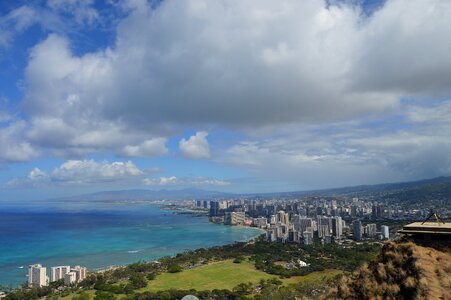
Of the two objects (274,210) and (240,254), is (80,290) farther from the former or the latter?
(274,210)

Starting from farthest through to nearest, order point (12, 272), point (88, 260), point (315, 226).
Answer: point (315, 226) → point (88, 260) → point (12, 272)

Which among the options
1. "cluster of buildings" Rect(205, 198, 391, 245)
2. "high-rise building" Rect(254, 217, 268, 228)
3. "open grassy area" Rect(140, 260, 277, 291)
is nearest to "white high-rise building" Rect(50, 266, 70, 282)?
"open grassy area" Rect(140, 260, 277, 291)

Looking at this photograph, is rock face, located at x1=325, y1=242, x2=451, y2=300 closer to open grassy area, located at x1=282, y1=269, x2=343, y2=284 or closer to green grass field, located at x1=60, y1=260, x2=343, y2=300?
green grass field, located at x1=60, y1=260, x2=343, y2=300

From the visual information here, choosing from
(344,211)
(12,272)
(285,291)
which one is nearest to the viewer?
(285,291)

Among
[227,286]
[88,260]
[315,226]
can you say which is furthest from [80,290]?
[315,226]

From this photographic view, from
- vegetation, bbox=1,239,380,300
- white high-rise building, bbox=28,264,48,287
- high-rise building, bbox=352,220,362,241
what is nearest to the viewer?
vegetation, bbox=1,239,380,300

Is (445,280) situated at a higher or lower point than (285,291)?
higher

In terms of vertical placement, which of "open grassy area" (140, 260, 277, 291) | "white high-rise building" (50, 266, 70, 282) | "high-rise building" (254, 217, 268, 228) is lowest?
"high-rise building" (254, 217, 268, 228)
